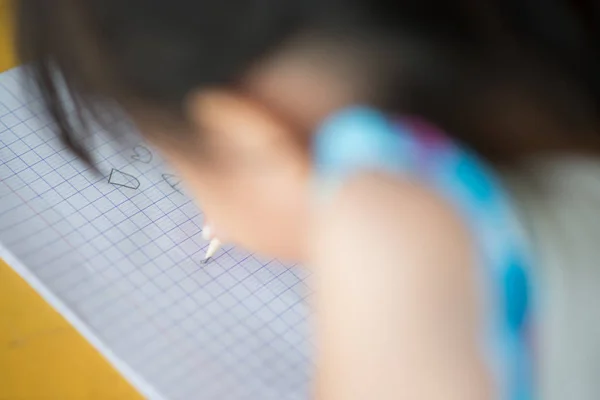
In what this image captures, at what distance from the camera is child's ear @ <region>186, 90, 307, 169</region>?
14.1 inches

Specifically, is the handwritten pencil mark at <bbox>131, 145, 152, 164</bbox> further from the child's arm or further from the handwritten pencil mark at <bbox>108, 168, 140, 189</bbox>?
the child's arm

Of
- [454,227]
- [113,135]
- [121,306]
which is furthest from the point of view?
[121,306]

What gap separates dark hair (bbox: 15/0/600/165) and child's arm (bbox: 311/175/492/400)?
0.04 metres

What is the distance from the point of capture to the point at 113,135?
17.1 inches

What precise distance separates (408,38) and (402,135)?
4 cm

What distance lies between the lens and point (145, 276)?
56 cm

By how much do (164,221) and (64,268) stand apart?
0.26 feet

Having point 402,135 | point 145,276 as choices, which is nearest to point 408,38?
point 402,135

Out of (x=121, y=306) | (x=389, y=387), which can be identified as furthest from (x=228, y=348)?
(x=389, y=387)

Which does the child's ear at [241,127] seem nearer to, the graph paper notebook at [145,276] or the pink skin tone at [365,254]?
the pink skin tone at [365,254]

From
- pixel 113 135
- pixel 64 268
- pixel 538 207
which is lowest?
pixel 64 268

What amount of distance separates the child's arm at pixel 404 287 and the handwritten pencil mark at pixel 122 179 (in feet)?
0.95

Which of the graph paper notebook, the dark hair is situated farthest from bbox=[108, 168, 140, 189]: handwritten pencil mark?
the dark hair

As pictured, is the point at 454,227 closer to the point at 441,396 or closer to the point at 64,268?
the point at 441,396
